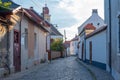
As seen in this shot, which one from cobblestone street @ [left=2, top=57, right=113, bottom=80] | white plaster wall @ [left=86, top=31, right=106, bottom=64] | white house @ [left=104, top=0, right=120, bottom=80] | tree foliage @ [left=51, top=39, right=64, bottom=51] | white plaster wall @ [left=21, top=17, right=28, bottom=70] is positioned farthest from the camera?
tree foliage @ [left=51, top=39, right=64, bottom=51]

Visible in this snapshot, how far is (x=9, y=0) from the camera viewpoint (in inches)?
861

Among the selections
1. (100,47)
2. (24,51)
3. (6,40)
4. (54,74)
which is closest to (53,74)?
(54,74)

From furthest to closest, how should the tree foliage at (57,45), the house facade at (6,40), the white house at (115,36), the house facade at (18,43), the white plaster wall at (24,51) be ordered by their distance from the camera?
1. the tree foliage at (57,45)
2. the white plaster wall at (24,51)
3. the house facade at (18,43)
4. the house facade at (6,40)
5. the white house at (115,36)

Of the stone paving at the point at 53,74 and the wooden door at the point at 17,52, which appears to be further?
the wooden door at the point at 17,52

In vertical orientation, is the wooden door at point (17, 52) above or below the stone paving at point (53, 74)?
above

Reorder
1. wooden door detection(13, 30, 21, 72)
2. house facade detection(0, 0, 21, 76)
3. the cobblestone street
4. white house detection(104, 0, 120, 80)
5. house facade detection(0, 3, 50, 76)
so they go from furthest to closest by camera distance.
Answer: wooden door detection(13, 30, 21, 72)
house facade detection(0, 3, 50, 76)
house facade detection(0, 0, 21, 76)
the cobblestone street
white house detection(104, 0, 120, 80)

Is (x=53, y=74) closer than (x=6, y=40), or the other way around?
(x=6, y=40)

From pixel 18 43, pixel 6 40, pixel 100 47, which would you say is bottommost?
pixel 100 47

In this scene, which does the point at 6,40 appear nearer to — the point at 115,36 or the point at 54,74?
the point at 54,74

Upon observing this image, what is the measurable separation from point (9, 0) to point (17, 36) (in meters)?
2.43

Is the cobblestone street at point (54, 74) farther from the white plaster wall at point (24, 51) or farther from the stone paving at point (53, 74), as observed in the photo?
the white plaster wall at point (24, 51)

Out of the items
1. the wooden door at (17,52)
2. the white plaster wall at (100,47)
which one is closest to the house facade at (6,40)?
the wooden door at (17,52)

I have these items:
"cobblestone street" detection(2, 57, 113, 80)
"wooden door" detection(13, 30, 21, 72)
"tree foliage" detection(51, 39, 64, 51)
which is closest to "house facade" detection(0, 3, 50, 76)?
"wooden door" detection(13, 30, 21, 72)

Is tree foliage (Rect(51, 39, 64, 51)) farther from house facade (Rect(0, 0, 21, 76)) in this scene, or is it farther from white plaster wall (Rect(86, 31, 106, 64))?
house facade (Rect(0, 0, 21, 76))
